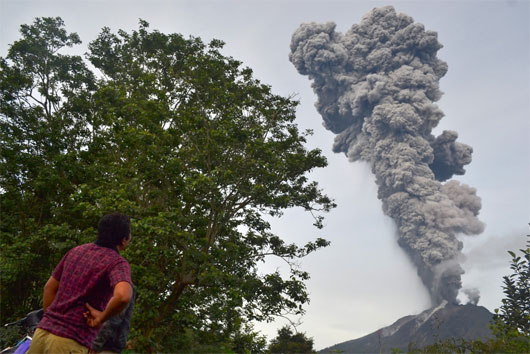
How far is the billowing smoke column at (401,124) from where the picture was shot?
75375 mm

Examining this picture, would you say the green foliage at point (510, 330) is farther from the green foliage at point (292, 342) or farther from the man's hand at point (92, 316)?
the green foliage at point (292, 342)

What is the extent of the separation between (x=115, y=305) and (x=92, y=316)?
34 centimetres

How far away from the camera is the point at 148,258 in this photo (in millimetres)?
12812

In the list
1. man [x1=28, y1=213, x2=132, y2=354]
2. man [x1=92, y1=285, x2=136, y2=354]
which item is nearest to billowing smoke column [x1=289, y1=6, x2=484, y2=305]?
man [x1=92, y1=285, x2=136, y2=354]

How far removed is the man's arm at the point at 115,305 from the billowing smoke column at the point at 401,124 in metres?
75.7

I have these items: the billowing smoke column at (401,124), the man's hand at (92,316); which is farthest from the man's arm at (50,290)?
the billowing smoke column at (401,124)

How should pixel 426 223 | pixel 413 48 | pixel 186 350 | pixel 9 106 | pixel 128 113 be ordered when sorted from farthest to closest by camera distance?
pixel 413 48, pixel 426 223, pixel 9 106, pixel 128 113, pixel 186 350

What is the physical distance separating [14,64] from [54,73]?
1.76 meters

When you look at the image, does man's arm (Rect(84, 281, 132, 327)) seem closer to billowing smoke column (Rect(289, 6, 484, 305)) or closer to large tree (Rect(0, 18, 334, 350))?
large tree (Rect(0, 18, 334, 350))

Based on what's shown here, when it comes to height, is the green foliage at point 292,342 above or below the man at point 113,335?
above

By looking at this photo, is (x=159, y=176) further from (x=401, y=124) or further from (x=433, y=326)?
(x=433, y=326)

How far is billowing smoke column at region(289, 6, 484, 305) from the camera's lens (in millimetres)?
75375

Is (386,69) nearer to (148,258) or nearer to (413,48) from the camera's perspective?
(413,48)

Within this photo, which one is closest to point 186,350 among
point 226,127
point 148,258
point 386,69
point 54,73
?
point 148,258
